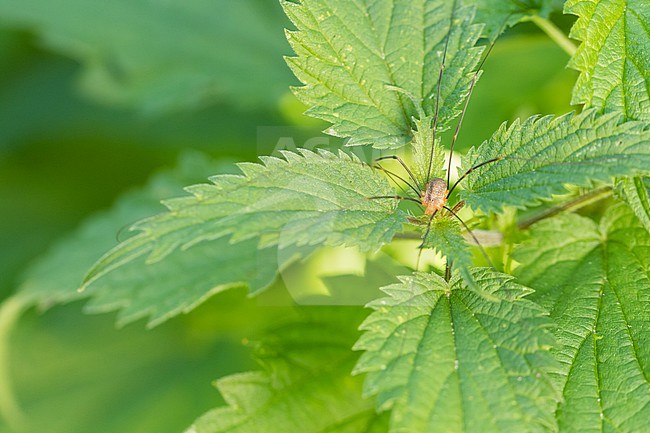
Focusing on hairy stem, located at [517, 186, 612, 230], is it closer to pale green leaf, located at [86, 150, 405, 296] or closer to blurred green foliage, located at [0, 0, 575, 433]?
pale green leaf, located at [86, 150, 405, 296]

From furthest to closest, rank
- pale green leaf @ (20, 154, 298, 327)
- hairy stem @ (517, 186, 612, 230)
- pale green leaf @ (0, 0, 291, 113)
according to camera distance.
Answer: pale green leaf @ (0, 0, 291, 113) → pale green leaf @ (20, 154, 298, 327) → hairy stem @ (517, 186, 612, 230)

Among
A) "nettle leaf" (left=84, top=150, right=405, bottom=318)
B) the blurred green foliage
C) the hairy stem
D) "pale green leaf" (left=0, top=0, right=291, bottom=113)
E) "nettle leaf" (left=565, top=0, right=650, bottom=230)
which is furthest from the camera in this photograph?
"pale green leaf" (left=0, top=0, right=291, bottom=113)

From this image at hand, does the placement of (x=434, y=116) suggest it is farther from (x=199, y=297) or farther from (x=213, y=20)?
(x=213, y=20)

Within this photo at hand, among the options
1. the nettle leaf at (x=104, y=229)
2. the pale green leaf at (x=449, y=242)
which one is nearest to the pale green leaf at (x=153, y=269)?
the nettle leaf at (x=104, y=229)

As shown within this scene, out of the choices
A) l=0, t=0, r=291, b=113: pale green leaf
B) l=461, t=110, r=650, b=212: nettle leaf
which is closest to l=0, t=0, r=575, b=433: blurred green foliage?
l=0, t=0, r=291, b=113: pale green leaf

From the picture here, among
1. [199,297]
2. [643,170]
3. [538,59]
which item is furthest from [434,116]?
[538,59]

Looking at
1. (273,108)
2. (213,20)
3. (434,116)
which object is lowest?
(434,116)
